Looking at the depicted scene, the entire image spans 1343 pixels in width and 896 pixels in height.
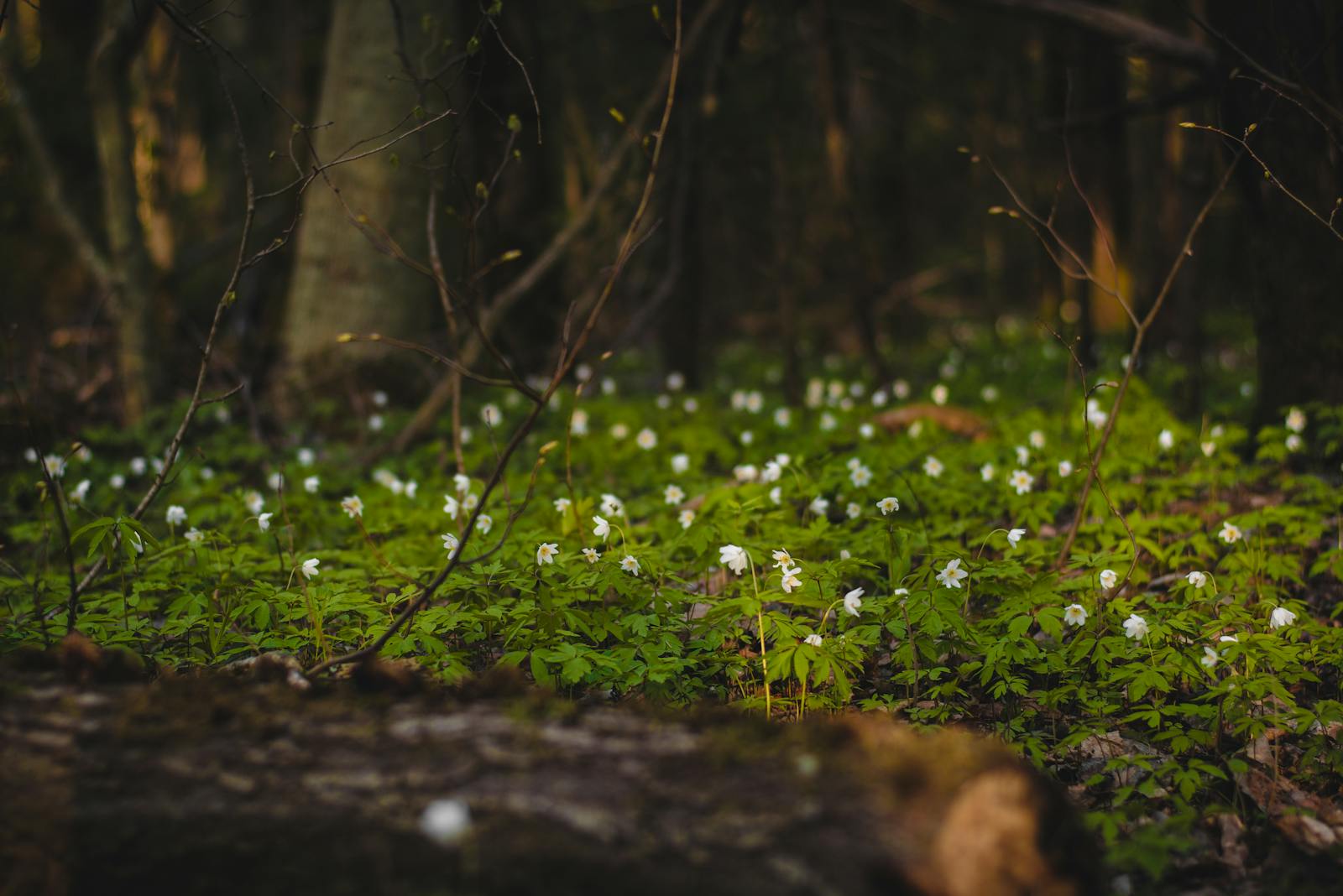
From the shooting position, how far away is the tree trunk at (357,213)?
21.9ft

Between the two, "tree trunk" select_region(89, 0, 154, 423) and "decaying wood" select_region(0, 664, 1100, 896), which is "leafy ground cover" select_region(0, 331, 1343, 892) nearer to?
"decaying wood" select_region(0, 664, 1100, 896)

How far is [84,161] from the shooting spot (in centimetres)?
1766

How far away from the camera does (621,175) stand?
22.5 feet

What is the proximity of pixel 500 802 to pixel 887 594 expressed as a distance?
7.61ft

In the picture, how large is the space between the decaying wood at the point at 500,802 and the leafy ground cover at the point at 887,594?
74 cm

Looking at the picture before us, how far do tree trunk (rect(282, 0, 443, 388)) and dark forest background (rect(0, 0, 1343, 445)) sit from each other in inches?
1.0

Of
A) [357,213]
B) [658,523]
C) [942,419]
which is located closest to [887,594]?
[658,523]

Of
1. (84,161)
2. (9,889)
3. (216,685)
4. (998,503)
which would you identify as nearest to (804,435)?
(998,503)

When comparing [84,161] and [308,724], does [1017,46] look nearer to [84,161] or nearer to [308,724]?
[308,724]

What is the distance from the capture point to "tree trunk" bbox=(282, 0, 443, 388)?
666 cm

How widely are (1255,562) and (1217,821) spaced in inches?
58.9

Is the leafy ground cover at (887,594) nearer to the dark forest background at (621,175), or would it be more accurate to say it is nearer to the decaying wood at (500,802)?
the decaying wood at (500,802)

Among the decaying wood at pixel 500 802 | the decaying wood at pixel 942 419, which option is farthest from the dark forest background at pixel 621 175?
the decaying wood at pixel 500 802

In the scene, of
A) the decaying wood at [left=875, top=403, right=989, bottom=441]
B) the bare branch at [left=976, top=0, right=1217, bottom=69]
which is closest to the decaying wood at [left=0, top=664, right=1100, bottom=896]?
the decaying wood at [left=875, top=403, right=989, bottom=441]
